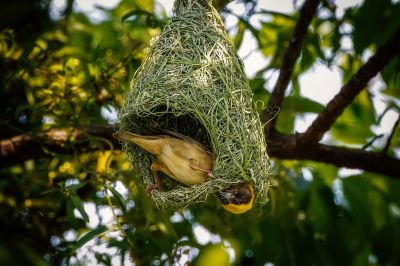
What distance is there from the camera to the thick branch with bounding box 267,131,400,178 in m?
2.10

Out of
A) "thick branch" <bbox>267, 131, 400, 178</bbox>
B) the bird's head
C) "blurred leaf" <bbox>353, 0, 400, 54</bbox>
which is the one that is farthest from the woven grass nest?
"blurred leaf" <bbox>353, 0, 400, 54</bbox>

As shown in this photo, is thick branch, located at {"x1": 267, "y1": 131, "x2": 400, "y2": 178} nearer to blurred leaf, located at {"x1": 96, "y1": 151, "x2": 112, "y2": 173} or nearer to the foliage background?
the foliage background

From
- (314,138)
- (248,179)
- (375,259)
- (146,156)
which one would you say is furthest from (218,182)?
(375,259)

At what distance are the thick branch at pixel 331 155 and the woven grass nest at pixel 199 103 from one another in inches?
18.4

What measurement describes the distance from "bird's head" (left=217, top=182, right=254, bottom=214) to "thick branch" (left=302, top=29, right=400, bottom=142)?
25.6 inches

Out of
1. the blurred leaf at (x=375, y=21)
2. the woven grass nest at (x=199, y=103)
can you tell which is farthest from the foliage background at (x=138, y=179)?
the woven grass nest at (x=199, y=103)

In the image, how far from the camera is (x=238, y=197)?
1.45 m

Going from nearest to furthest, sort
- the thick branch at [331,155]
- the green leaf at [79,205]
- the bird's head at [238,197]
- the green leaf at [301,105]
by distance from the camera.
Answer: the bird's head at [238,197], the green leaf at [79,205], the thick branch at [331,155], the green leaf at [301,105]

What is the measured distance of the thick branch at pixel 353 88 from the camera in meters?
1.90

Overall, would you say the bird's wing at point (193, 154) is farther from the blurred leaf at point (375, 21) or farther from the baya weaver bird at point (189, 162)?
the blurred leaf at point (375, 21)

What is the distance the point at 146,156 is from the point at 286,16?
0.91m

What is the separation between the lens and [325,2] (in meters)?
2.27

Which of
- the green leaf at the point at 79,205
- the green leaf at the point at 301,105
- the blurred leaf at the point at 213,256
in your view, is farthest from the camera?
the green leaf at the point at 301,105

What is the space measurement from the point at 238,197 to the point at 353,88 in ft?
2.41
